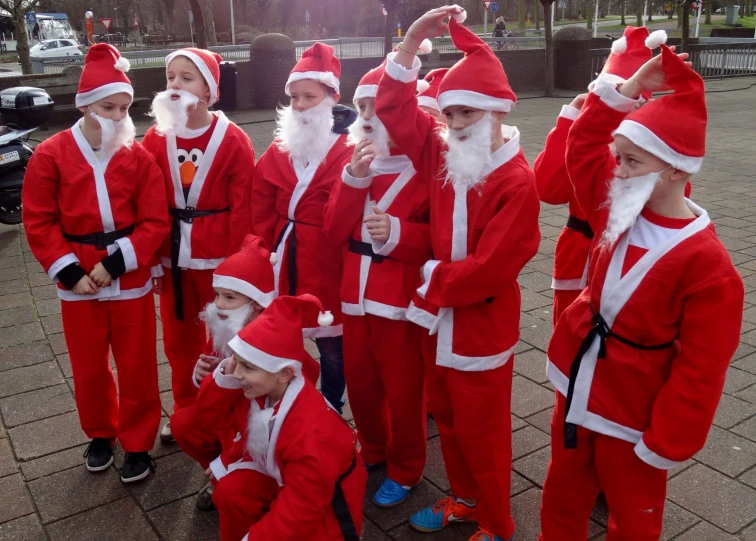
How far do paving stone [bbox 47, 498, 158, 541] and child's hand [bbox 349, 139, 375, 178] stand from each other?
1757mm

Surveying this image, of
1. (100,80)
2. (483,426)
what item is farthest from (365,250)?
(100,80)

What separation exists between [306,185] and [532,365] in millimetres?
2027

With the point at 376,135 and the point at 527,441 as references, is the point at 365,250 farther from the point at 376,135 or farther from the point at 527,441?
the point at 527,441

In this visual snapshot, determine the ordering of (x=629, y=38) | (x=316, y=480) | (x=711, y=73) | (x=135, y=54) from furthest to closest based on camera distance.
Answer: (x=711, y=73), (x=135, y=54), (x=629, y=38), (x=316, y=480)

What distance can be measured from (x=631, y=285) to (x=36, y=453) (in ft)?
9.88

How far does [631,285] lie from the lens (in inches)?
90.7

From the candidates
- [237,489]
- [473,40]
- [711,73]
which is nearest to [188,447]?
[237,489]

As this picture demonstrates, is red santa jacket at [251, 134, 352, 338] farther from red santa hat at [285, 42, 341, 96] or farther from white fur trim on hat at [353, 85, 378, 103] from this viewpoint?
white fur trim on hat at [353, 85, 378, 103]

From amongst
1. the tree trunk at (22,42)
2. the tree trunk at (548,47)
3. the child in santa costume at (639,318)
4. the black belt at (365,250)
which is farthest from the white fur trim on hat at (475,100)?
the tree trunk at (22,42)

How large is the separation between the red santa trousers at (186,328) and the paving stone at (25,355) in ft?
4.77

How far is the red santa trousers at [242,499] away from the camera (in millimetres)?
2717

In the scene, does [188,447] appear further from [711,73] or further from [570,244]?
[711,73]

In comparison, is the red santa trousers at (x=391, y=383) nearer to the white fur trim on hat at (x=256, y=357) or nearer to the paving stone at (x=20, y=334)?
the white fur trim on hat at (x=256, y=357)

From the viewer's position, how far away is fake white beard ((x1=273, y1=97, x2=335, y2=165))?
135 inches
